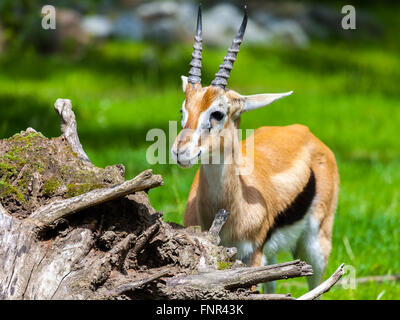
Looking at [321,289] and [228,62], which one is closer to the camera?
[321,289]

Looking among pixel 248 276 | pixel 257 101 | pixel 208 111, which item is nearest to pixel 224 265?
pixel 248 276

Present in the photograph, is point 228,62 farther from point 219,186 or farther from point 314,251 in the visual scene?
point 314,251

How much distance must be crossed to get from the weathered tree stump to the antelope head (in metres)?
0.55

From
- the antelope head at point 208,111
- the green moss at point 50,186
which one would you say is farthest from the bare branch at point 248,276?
the antelope head at point 208,111

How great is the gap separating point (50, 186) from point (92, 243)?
42cm

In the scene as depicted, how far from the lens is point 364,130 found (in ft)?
36.2

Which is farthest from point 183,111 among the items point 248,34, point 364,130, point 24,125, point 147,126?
point 248,34

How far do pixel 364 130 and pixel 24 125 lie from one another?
5522 millimetres

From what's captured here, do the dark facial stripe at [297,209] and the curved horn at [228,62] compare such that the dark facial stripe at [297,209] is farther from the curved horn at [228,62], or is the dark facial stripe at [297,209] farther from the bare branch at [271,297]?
the bare branch at [271,297]

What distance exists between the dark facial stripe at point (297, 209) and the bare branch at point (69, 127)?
1.73 metres

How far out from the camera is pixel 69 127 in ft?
12.7

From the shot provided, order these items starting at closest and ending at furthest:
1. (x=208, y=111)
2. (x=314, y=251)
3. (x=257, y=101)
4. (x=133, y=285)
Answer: (x=133, y=285)
(x=208, y=111)
(x=257, y=101)
(x=314, y=251)
